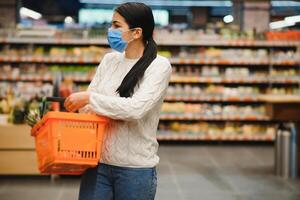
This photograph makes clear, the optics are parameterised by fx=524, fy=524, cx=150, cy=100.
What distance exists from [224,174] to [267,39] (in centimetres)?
357

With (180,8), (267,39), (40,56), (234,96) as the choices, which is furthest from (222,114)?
(180,8)

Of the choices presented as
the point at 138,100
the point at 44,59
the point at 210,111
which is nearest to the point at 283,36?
the point at 210,111

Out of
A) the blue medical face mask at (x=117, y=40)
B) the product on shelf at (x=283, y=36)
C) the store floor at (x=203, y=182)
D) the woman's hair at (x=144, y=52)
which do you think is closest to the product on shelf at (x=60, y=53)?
the store floor at (x=203, y=182)

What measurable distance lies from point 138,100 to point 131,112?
0.23 ft

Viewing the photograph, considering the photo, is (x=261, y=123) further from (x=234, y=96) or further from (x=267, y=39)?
(x=267, y=39)

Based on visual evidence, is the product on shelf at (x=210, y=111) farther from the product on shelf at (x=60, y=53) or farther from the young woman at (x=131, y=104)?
the young woman at (x=131, y=104)

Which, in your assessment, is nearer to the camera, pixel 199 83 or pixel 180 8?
pixel 199 83

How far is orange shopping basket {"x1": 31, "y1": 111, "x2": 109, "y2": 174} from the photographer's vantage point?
2441 millimetres

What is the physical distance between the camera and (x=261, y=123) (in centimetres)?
1014

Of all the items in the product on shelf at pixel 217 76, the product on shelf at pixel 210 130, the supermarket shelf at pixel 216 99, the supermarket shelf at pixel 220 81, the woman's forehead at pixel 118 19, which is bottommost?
the product on shelf at pixel 210 130

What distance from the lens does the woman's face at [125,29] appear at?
2.55 meters

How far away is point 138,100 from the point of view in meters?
2.46

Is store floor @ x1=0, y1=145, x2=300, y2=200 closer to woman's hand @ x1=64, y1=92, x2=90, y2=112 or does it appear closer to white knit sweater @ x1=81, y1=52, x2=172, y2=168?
white knit sweater @ x1=81, y1=52, x2=172, y2=168

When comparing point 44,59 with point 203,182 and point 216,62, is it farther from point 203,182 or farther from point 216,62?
point 203,182
